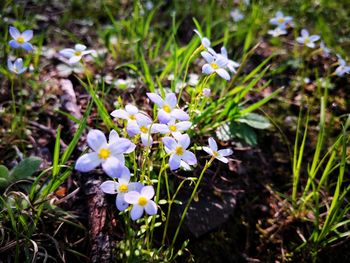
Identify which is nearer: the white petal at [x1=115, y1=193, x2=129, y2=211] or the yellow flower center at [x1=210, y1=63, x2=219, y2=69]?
the white petal at [x1=115, y1=193, x2=129, y2=211]

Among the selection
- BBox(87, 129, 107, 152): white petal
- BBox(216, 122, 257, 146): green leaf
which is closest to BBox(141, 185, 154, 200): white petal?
BBox(87, 129, 107, 152): white petal

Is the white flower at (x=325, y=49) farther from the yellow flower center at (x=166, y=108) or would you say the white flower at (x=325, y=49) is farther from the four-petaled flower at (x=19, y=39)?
the four-petaled flower at (x=19, y=39)

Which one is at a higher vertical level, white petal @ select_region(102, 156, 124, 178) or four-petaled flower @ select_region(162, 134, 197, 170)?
white petal @ select_region(102, 156, 124, 178)

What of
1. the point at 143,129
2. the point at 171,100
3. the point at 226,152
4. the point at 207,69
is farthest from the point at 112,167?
the point at 207,69

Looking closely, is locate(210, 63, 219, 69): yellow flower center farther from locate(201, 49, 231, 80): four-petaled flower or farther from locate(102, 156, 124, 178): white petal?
locate(102, 156, 124, 178): white petal

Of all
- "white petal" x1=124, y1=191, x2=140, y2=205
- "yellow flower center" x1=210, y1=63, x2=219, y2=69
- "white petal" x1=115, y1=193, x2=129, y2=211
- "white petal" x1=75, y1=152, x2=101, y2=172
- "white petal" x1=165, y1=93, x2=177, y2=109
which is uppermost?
"yellow flower center" x1=210, y1=63, x2=219, y2=69

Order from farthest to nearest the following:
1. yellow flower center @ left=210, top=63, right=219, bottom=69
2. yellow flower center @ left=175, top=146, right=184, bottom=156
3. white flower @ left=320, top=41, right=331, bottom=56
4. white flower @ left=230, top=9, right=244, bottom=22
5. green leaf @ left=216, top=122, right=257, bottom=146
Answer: white flower @ left=230, top=9, right=244, bottom=22, white flower @ left=320, top=41, right=331, bottom=56, green leaf @ left=216, top=122, right=257, bottom=146, yellow flower center @ left=210, top=63, right=219, bottom=69, yellow flower center @ left=175, top=146, right=184, bottom=156

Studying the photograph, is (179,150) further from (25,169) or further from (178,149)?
(25,169)
